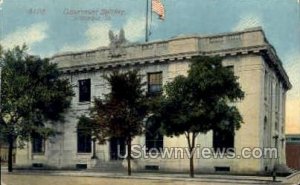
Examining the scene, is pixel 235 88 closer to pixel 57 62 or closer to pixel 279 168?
pixel 279 168

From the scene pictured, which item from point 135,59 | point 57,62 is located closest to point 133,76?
point 135,59

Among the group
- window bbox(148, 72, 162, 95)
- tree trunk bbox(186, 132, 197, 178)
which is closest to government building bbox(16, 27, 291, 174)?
window bbox(148, 72, 162, 95)

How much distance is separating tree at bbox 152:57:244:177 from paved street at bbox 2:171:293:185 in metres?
0.68

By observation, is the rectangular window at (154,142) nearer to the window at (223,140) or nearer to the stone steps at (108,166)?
the stone steps at (108,166)

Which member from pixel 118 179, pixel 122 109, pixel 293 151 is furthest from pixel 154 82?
pixel 293 151

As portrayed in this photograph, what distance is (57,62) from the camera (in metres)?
19.7

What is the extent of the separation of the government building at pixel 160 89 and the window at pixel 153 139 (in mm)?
37

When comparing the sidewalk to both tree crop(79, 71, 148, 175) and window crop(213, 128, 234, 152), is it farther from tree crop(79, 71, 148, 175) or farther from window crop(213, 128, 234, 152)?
window crop(213, 128, 234, 152)

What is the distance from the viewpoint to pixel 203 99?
1886cm

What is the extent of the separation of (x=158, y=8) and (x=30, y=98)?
24.6ft

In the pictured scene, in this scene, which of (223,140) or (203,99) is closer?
(203,99)

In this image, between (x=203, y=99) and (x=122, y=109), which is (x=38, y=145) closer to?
(x=122, y=109)

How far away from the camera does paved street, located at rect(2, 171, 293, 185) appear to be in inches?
708

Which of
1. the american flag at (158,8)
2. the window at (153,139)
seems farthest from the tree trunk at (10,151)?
the american flag at (158,8)
